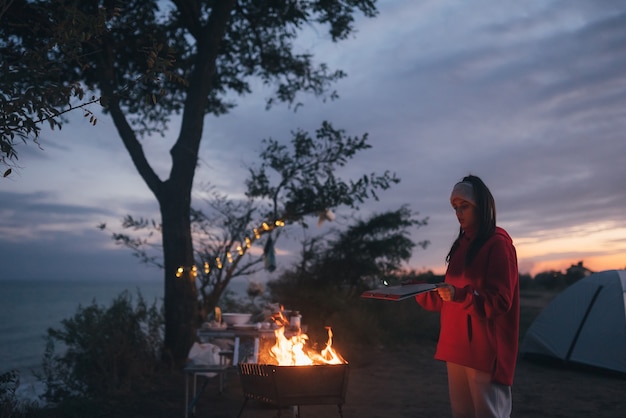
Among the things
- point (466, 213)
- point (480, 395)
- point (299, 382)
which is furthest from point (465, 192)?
point (299, 382)

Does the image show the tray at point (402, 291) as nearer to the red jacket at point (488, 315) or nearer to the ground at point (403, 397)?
the red jacket at point (488, 315)

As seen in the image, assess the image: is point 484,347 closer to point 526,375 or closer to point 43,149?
point 43,149

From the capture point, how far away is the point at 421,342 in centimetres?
1241

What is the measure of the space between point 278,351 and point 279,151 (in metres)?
6.14

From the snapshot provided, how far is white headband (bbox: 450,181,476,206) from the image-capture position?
10.7 feet

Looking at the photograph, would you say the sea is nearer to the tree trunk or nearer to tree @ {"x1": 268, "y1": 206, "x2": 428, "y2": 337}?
the tree trunk

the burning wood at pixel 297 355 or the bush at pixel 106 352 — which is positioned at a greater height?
the burning wood at pixel 297 355

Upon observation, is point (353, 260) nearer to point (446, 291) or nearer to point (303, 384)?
point (303, 384)

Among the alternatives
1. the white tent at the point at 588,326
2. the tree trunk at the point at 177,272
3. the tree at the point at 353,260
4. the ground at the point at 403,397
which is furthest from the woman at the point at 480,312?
the tree at the point at 353,260

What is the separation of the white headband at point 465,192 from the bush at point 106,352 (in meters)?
5.68

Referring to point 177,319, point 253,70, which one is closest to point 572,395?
point 177,319

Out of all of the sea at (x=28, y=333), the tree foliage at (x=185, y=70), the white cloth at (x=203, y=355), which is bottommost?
the sea at (x=28, y=333)

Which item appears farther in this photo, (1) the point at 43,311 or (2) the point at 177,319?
(1) the point at 43,311

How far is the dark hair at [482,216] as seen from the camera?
321cm
